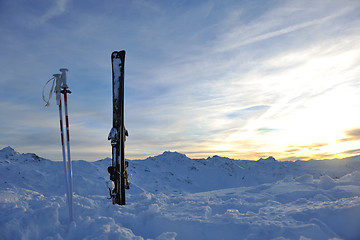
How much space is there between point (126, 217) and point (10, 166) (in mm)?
48998

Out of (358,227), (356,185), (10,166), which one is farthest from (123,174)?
(10,166)

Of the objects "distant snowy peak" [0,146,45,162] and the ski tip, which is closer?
the ski tip

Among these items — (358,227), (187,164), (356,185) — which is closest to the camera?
(358,227)

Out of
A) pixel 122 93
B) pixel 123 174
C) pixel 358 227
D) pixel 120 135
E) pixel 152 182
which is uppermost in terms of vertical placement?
pixel 122 93

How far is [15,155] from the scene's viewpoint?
180 ft

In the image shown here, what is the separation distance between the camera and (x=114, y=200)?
9.16 m

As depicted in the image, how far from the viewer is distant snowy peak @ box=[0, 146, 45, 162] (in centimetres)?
5242

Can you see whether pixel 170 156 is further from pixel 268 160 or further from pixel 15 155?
pixel 268 160

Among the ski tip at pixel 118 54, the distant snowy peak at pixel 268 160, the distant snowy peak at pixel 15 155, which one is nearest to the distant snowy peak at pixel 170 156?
the distant snowy peak at pixel 15 155

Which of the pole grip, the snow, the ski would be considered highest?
the pole grip

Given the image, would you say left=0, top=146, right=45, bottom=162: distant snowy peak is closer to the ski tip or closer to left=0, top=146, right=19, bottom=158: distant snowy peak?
left=0, top=146, right=19, bottom=158: distant snowy peak

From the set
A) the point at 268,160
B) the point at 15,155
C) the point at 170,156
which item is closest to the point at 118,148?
the point at 15,155

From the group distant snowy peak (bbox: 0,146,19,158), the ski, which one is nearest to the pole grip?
the ski

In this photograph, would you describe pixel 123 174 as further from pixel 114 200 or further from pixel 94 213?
pixel 94 213
